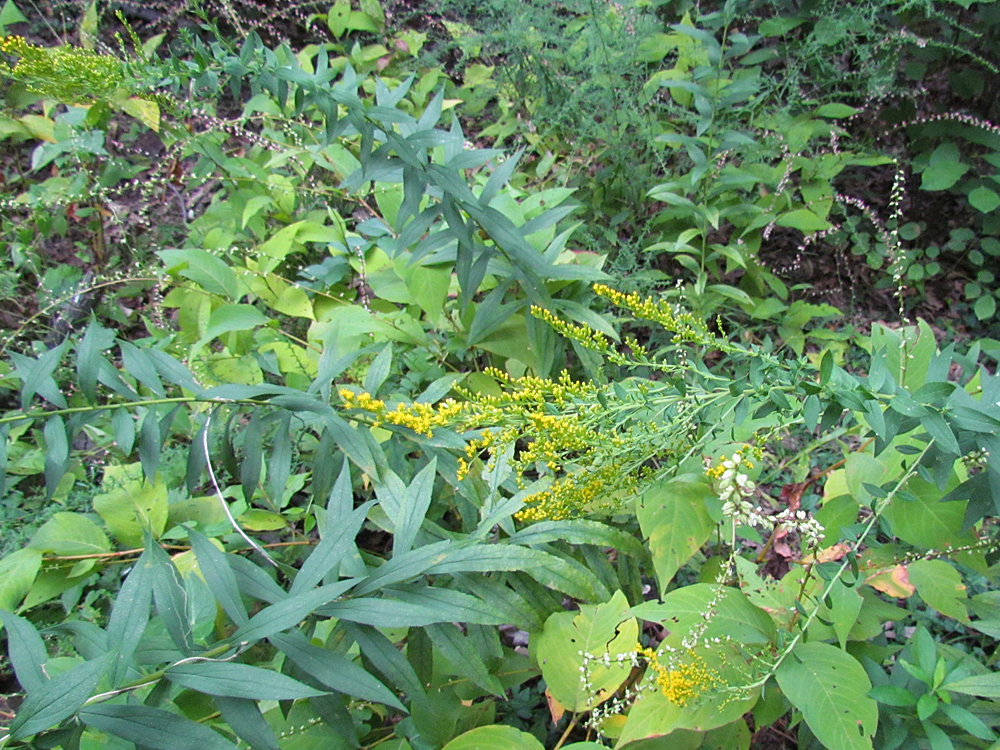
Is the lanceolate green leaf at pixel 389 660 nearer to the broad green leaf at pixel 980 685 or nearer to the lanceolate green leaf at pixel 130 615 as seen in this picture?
the lanceolate green leaf at pixel 130 615

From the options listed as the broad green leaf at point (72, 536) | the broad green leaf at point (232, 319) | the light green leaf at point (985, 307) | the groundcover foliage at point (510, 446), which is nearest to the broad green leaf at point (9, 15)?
the groundcover foliage at point (510, 446)

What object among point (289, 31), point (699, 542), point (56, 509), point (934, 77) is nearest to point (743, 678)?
point (699, 542)

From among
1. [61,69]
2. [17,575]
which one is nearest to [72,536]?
[17,575]

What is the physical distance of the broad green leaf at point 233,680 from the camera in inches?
32.8

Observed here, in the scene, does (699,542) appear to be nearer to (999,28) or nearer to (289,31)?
(999,28)

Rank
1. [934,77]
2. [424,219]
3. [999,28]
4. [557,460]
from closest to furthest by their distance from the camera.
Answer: [557,460] < [424,219] < [999,28] < [934,77]

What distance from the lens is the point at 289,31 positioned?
172 inches

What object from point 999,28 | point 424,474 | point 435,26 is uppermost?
point 999,28

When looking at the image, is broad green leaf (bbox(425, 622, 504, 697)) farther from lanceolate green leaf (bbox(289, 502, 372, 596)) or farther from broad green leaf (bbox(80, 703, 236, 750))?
broad green leaf (bbox(80, 703, 236, 750))

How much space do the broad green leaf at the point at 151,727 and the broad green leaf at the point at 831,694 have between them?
961mm

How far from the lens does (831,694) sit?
3.53 feet

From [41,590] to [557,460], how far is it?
1.57 meters

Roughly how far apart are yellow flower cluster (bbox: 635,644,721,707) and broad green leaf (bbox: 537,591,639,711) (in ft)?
0.53

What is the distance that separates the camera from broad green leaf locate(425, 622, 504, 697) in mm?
1167
